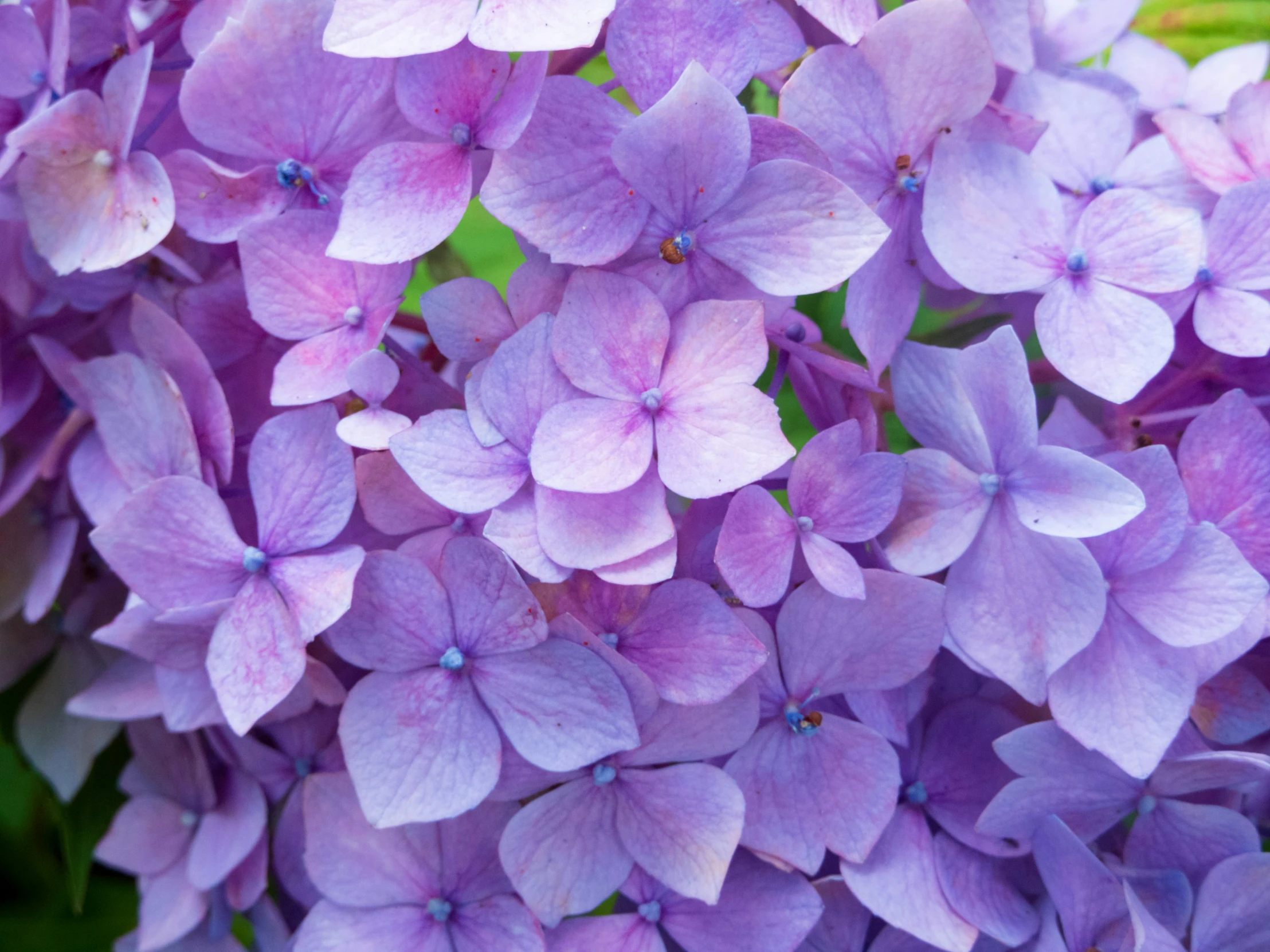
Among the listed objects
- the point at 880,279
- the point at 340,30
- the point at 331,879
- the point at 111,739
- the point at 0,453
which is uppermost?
the point at 340,30

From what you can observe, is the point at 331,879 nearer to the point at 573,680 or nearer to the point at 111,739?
the point at 573,680

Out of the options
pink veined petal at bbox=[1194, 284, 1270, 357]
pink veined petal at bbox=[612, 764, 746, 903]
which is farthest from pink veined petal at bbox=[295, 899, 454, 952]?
pink veined petal at bbox=[1194, 284, 1270, 357]

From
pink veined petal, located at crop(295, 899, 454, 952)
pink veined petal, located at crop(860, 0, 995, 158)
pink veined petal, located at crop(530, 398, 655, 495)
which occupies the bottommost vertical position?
pink veined petal, located at crop(295, 899, 454, 952)

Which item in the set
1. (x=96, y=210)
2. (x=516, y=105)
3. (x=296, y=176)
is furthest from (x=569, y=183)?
(x=96, y=210)

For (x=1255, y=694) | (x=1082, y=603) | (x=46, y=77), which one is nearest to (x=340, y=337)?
(x=46, y=77)

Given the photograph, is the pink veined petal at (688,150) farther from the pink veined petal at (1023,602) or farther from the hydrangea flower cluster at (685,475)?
the pink veined petal at (1023,602)

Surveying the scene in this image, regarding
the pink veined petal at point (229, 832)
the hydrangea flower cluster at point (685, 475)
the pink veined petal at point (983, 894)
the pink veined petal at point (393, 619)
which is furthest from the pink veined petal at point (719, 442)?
the pink veined petal at point (229, 832)

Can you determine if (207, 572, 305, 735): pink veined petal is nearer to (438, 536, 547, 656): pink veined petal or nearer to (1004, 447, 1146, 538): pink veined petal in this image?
(438, 536, 547, 656): pink veined petal
